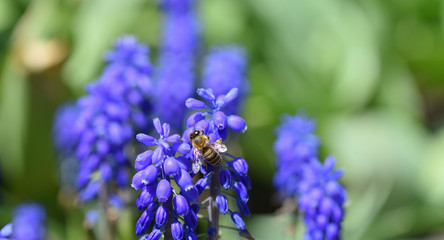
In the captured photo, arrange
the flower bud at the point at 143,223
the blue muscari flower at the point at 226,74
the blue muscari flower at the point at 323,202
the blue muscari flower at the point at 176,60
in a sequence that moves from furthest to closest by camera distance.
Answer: the blue muscari flower at the point at 176,60
the blue muscari flower at the point at 226,74
the blue muscari flower at the point at 323,202
the flower bud at the point at 143,223

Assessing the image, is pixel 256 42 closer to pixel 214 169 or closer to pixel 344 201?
pixel 344 201

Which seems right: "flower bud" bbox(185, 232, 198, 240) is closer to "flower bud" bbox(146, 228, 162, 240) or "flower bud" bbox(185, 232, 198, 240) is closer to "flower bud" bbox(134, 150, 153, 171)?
"flower bud" bbox(146, 228, 162, 240)

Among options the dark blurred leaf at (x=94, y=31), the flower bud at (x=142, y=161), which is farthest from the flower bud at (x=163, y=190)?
the dark blurred leaf at (x=94, y=31)

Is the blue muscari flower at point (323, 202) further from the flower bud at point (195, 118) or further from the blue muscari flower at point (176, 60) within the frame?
the blue muscari flower at point (176, 60)

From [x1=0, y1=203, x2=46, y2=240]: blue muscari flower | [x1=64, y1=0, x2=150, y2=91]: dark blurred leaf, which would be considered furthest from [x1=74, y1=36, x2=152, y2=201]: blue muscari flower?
[x1=64, y1=0, x2=150, y2=91]: dark blurred leaf

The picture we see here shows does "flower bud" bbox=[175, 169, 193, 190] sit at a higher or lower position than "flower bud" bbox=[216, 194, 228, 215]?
higher

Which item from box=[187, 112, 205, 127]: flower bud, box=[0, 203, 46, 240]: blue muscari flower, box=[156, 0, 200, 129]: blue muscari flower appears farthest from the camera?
box=[156, 0, 200, 129]: blue muscari flower
